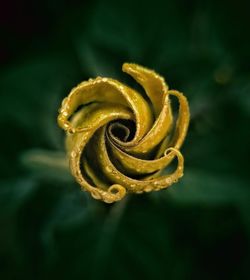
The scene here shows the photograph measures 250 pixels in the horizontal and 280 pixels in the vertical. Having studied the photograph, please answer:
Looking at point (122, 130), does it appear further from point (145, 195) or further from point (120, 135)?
point (145, 195)

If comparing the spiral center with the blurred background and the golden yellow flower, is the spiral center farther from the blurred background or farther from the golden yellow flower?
the blurred background

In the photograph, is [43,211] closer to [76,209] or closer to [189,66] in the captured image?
[76,209]

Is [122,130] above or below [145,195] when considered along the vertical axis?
below

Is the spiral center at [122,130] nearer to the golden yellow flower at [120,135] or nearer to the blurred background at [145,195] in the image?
the golden yellow flower at [120,135]

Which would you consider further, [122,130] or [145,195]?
[145,195]

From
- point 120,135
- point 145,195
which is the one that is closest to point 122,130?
point 120,135
